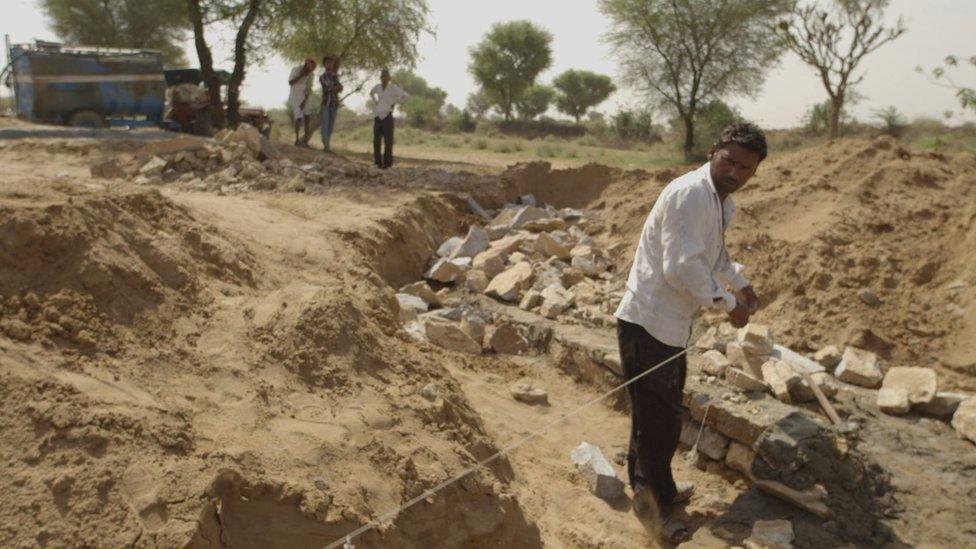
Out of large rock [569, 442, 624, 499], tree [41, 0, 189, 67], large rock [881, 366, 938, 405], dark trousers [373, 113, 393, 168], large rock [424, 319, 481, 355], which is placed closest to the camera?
large rock [569, 442, 624, 499]

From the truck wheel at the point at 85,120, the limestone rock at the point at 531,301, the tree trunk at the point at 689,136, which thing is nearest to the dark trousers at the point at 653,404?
the limestone rock at the point at 531,301

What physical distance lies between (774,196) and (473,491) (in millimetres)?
5384

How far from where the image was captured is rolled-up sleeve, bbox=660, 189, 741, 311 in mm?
3322

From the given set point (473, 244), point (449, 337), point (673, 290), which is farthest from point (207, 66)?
point (673, 290)

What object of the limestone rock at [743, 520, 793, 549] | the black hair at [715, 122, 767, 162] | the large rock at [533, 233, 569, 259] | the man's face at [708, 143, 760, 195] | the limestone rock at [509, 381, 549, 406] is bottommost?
the limestone rock at [743, 520, 793, 549]

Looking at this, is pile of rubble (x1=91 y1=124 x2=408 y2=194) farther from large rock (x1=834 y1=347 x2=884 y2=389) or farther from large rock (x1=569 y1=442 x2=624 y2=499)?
large rock (x1=834 y1=347 x2=884 y2=389)

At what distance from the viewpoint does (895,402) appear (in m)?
4.89

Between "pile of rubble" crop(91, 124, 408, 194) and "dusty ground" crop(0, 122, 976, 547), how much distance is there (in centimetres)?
195

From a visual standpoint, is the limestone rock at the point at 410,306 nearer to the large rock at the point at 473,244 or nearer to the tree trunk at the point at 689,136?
the large rock at the point at 473,244

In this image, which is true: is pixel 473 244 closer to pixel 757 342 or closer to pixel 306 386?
pixel 757 342

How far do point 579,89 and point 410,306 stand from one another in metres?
36.4

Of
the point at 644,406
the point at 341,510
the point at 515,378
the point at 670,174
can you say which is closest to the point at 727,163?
the point at 644,406

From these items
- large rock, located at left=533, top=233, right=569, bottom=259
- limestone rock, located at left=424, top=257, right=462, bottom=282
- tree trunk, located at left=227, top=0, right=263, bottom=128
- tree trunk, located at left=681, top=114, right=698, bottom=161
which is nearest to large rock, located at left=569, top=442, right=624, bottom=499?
limestone rock, located at left=424, top=257, right=462, bottom=282

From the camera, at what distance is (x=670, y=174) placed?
10359 millimetres
